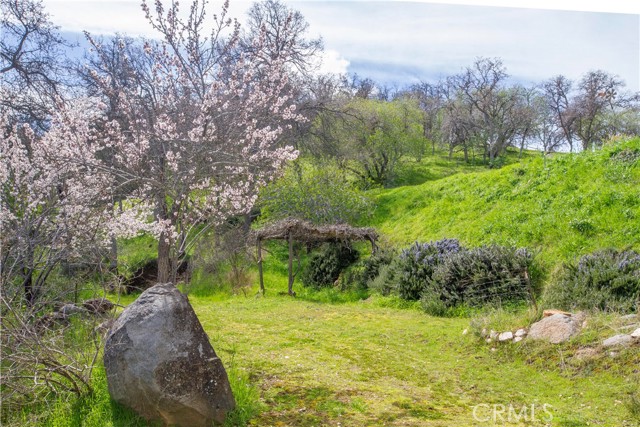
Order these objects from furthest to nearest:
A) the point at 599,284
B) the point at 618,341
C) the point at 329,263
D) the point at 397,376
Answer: the point at 329,263
the point at 599,284
the point at 618,341
the point at 397,376

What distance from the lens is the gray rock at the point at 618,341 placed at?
622cm

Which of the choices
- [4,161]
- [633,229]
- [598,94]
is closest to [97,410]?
[4,161]

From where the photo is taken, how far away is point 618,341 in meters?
6.32

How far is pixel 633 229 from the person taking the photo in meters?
11.4

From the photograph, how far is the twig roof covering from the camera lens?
14523 mm

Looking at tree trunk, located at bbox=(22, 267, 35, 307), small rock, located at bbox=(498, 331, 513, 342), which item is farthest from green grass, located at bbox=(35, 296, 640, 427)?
tree trunk, located at bbox=(22, 267, 35, 307)

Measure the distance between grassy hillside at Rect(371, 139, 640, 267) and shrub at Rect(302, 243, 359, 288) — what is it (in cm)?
251

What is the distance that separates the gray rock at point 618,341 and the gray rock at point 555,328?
541mm

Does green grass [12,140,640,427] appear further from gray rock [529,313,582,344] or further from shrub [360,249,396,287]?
shrub [360,249,396,287]

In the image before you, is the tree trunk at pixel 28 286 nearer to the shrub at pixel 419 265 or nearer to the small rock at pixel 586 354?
the small rock at pixel 586 354

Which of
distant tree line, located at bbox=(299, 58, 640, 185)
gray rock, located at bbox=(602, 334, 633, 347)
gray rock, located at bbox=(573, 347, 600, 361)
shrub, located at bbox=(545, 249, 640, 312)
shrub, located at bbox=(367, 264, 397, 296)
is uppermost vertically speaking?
distant tree line, located at bbox=(299, 58, 640, 185)

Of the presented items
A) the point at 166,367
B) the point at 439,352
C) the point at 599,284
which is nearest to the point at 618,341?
the point at 439,352

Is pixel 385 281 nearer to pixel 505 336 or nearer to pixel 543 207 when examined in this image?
pixel 543 207

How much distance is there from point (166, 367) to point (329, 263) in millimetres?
11975
